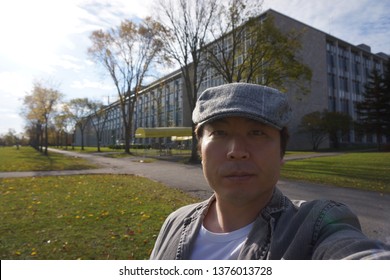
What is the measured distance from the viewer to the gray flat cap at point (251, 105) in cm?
120

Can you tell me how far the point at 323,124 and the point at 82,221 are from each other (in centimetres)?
3589

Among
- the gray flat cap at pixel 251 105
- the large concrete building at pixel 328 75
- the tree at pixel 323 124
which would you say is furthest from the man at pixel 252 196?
the tree at pixel 323 124

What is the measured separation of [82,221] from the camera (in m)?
4.77

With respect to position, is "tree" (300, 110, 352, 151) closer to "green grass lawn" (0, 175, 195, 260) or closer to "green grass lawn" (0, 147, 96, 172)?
"green grass lawn" (0, 147, 96, 172)

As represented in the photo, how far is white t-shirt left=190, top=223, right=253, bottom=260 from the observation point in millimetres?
1239

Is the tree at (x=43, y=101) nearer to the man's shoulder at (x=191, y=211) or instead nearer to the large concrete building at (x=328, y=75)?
the large concrete building at (x=328, y=75)

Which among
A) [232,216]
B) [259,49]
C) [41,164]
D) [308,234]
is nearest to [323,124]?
[259,49]

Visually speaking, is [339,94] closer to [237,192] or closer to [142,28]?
[142,28]

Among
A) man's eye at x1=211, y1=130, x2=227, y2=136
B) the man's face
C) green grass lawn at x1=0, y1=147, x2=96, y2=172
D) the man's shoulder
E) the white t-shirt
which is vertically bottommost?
green grass lawn at x1=0, y1=147, x2=96, y2=172

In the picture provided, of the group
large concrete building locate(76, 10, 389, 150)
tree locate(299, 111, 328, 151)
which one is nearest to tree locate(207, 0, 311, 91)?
large concrete building locate(76, 10, 389, 150)

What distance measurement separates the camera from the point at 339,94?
45.3m

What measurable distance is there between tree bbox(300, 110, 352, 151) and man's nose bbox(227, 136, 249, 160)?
123 feet

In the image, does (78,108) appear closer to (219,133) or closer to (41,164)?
(41,164)
